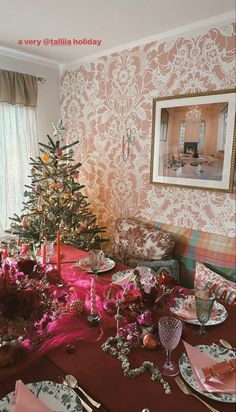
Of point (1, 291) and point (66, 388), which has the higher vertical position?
point (1, 291)

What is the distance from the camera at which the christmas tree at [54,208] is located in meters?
2.70

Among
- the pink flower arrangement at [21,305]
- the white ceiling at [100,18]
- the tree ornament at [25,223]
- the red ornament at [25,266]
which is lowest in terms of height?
the tree ornament at [25,223]

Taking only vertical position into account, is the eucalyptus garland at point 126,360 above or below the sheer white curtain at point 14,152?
below

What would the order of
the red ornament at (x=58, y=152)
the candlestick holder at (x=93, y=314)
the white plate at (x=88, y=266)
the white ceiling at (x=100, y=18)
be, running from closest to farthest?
the candlestick holder at (x=93, y=314) < the white plate at (x=88, y=266) < the white ceiling at (x=100, y=18) < the red ornament at (x=58, y=152)

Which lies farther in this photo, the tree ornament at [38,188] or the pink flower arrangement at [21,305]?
the tree ornament at [38,188]

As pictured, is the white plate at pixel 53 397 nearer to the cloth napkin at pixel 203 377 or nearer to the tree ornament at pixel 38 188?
the cloth napkin at pixel 203 377

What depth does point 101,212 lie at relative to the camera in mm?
3277

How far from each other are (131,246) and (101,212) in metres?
0.77

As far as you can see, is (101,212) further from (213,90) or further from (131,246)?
(213,90)

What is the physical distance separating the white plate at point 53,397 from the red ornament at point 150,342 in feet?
1.06

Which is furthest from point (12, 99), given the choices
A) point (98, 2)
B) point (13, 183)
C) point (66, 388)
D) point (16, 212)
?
point (66, 388)

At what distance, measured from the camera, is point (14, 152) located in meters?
3.10

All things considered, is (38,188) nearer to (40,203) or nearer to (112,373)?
(40,203)

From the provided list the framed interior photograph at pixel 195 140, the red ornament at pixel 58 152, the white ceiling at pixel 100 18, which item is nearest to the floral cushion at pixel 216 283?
the framed interior photograph at pixel 195 140
